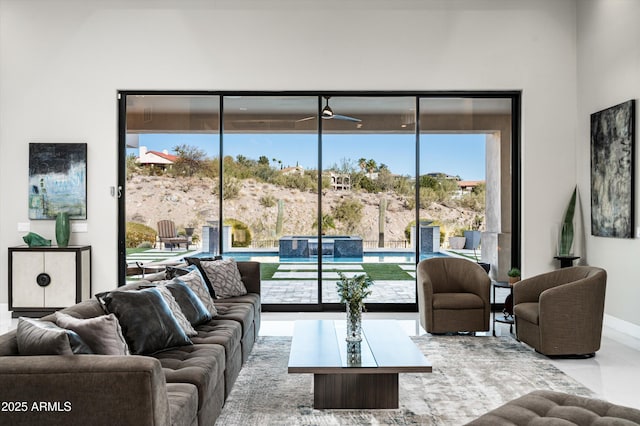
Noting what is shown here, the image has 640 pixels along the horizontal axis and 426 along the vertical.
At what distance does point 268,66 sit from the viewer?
287 inches

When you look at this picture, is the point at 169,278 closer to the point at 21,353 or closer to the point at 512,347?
the point at 21,353

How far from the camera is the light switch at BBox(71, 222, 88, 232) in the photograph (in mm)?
7234

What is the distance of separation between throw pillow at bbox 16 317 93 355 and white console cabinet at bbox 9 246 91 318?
4.59 metres

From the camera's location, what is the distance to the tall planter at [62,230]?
6953 millimetres

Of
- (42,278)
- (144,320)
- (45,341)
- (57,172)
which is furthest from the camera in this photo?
(57,172)

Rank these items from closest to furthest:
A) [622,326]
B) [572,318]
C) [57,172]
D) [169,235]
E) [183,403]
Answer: [183,403]
[572,318]
[622,326]
[57,172]
[169,235]

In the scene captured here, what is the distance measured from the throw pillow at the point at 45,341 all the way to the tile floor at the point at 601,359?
3.49 m

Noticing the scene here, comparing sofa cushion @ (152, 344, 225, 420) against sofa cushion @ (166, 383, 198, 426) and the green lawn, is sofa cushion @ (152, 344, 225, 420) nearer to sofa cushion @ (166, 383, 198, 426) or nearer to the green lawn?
sofa cushion @ (166, 383, 198, 426)

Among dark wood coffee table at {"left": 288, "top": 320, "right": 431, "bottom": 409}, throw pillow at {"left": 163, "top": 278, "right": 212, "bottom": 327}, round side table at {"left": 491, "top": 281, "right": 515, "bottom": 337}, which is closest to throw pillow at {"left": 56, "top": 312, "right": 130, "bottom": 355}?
dark wood coffee table at {"left": 288, "top": 320, "right": 431, "bottom": 409}

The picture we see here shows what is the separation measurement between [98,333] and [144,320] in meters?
0.72

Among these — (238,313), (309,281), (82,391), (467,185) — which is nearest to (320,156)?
(309,281)

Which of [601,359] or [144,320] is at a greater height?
[144,320]

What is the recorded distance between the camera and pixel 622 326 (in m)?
6.14

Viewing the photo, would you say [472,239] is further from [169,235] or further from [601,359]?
[169,235]
